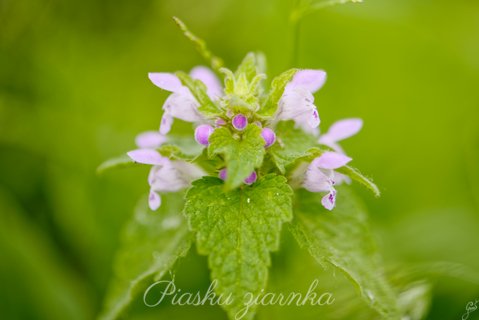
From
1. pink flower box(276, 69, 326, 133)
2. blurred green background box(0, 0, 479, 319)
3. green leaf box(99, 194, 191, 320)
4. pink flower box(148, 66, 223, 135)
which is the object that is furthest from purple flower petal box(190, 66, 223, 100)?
blurred green background box(0, 0, 479, 319)

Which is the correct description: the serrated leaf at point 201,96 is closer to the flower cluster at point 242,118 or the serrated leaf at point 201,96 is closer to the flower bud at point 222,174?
the flower cluster at point 242,118

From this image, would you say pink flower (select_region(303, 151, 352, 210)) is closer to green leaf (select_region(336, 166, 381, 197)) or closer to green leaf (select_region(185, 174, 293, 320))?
green leaf (select_region(336, 166, 381, 197))

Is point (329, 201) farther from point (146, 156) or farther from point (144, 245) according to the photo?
point (144, 245)

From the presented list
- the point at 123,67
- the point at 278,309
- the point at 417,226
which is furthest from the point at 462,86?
the point at 123,67

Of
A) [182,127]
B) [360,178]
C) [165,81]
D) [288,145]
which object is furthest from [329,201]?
[182,127]

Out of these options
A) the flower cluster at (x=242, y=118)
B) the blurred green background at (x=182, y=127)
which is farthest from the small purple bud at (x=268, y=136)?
the blurred green background at (x=182, y=127)

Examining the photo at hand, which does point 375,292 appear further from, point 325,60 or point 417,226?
point 325,60

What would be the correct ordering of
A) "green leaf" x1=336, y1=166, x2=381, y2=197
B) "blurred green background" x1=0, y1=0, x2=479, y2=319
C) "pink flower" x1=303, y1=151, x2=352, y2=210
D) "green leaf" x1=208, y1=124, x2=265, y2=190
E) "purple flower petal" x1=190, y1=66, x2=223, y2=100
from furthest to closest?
"blurred green background" x1=0, y1=0, x2=479, y2=319 < "purple flower petal" x1=190, y1=66, x2=223, y2=100 < "pink flower" x1=303, y1=151, x2=352, y2=210 < "green leaf" x1=336, y1=166, x2=381, y2=197 < "green leaf" x1=208, y1=124, x2=265, y2=190
